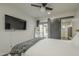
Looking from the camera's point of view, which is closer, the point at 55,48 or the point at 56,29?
the point at 55,48

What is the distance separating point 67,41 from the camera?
135cm

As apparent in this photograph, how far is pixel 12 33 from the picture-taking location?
4.03ft

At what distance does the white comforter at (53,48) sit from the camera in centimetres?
114

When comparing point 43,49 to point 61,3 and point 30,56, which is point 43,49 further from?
point 61,3

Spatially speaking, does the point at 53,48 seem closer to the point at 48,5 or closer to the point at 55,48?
the point at 55,48

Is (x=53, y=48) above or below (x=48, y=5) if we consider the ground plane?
below

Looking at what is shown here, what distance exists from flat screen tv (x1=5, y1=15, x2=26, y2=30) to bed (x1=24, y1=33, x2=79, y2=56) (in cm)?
36

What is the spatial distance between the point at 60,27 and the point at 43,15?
0.33 meters

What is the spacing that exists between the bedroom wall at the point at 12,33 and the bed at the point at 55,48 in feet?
0.71

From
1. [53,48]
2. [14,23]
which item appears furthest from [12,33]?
[53,48]

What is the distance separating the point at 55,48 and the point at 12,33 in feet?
2.14

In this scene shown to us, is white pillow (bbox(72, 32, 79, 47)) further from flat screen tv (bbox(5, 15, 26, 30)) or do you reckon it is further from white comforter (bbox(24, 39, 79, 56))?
flat screen tv (bbox(5, 15, 26, 30))

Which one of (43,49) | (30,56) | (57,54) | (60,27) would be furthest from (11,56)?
(60,27)

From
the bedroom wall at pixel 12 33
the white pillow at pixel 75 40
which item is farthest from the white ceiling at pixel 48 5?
the white pillow at pixel 75 40
